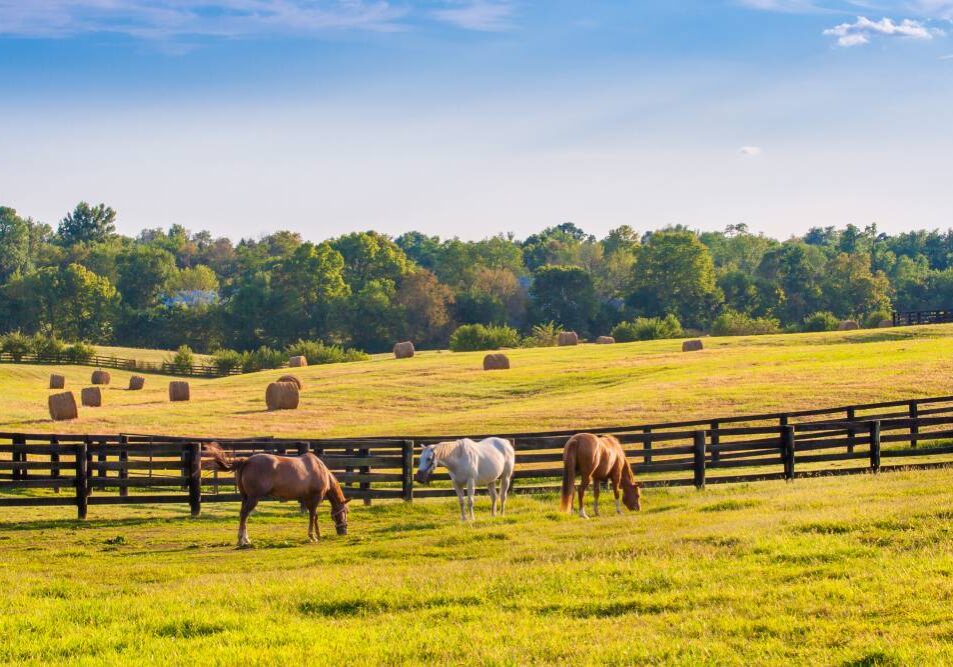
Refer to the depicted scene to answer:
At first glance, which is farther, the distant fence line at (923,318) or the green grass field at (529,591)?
the distant fence line at (923,318)

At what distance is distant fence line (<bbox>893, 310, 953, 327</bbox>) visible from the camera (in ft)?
277

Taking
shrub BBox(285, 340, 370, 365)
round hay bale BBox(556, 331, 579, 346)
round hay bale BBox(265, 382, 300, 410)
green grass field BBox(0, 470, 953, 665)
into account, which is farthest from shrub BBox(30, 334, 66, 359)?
green grass field BBox(0, 470, 953, 665)

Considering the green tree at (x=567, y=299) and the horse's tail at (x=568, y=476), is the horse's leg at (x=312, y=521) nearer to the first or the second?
the horse's tail at (x=568, y=476)

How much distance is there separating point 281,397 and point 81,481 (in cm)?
2764

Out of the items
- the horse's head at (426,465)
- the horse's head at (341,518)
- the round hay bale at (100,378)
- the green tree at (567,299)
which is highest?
the green tree at (567,299)

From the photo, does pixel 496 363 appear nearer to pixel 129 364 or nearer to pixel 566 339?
pixel 566 339

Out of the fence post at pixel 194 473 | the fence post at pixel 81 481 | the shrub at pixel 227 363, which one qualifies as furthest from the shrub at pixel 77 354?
the fence post at pixel 194 473

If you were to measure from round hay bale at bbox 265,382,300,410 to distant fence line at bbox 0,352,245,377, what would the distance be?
132 ft

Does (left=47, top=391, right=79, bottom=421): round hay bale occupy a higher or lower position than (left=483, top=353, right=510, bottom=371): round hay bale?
lower

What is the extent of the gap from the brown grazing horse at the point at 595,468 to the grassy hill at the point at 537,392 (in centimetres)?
1633

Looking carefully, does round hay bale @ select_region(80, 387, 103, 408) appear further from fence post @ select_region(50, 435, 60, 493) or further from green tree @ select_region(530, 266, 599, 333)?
green tree @ select_region(530, 266, 599, 333)

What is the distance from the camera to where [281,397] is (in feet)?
156

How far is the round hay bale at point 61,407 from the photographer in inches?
Answer: 1736

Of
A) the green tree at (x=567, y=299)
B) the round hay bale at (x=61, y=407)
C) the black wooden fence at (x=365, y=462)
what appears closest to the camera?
the black wooden fence at (x=365, y=462)
